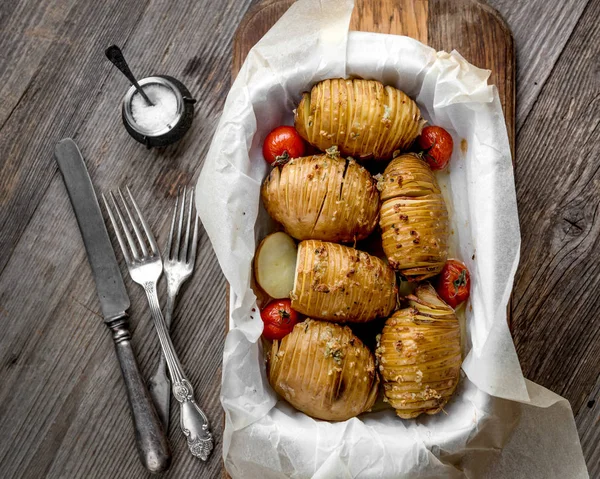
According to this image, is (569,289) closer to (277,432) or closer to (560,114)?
(560,114)

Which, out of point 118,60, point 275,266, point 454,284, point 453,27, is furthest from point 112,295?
point 453,27

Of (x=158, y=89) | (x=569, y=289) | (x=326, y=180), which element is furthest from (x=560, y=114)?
(x=158, y=89)

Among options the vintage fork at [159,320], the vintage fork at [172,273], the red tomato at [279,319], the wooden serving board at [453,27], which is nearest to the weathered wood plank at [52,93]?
the vintage fork at [159,320]

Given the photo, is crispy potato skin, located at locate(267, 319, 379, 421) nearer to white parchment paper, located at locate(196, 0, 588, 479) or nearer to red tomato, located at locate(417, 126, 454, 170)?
white parchment paper, located at locate(196, 0, 588, 479)

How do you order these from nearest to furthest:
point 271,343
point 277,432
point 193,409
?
point 277,432, point 271,343, point 193,409

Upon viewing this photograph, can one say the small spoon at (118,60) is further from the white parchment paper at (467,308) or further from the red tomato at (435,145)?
the red tomato at (435,145)

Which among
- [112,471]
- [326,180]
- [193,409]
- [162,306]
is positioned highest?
[326,180]
